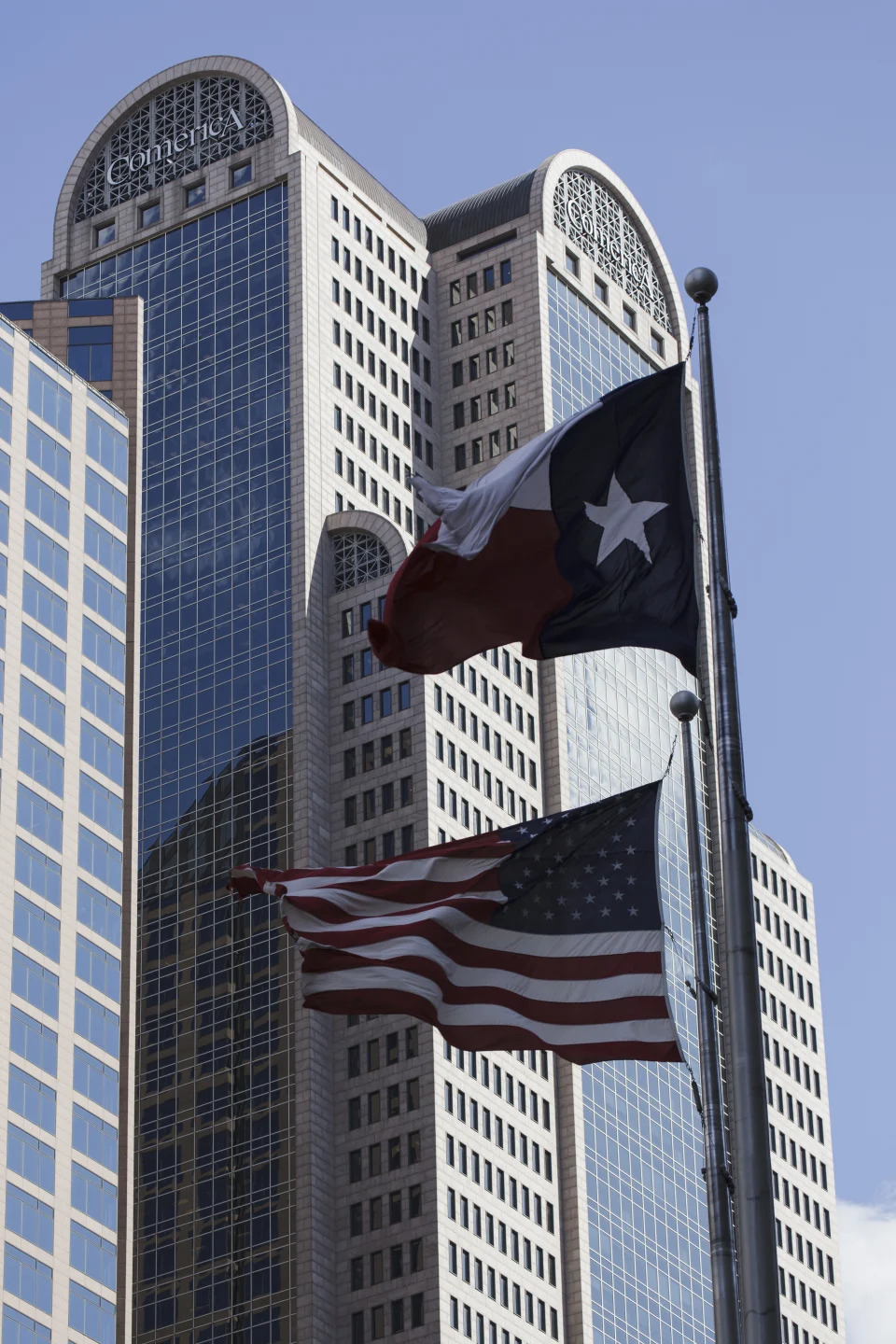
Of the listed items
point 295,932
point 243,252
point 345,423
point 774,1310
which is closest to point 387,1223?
point 345,423

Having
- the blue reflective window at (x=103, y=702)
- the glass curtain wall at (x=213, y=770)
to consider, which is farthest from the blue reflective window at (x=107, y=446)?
the glass curtain wall at (x=213, y=770)

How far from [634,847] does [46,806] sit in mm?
66012

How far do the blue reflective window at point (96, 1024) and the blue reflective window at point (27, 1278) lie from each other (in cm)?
969

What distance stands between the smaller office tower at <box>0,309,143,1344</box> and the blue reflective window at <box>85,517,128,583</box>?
8 cm

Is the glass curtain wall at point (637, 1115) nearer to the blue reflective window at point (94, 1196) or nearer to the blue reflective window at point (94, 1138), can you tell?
the blue reflective window at point (94, 1138)

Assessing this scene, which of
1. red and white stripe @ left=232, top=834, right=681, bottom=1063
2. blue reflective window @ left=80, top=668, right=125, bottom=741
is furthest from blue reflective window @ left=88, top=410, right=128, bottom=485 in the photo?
red and white stripe @ left=232, top=834, right=681, bottom=1063

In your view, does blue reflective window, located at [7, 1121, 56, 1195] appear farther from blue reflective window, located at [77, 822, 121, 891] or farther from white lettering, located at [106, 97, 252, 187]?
white lettering, located at [106, 97, 252, 187]

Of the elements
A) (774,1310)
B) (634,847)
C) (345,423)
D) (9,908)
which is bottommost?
(774,1310)

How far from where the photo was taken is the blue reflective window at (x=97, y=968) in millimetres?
100812

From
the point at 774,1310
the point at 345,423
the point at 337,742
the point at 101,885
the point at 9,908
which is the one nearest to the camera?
the point at 774,1310

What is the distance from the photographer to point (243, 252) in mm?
190750

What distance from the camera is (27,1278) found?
9169 cm

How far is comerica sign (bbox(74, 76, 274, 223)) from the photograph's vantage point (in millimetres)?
194000

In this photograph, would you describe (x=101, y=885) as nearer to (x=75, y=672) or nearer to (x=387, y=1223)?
(x=75, y=672)
